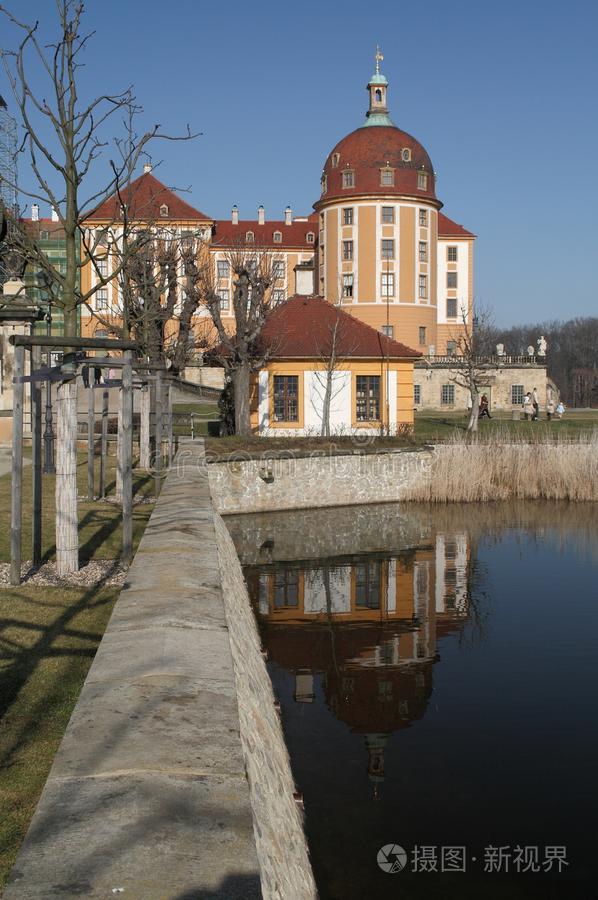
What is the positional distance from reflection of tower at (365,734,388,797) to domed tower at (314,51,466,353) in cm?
4749

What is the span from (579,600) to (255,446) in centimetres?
1111

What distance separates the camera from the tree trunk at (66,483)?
8.77 metres

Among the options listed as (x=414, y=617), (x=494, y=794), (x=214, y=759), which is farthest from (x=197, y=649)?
(x=414, y=617)

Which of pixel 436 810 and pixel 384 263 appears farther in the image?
pixel 384 263

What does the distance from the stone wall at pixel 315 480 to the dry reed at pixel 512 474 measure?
643 millimetres

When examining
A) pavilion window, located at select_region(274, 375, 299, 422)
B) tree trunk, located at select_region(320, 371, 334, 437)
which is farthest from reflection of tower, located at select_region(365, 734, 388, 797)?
pavilion window, located at select_region(274, 375, 299, 422)

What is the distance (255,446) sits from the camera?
2477 centimetres

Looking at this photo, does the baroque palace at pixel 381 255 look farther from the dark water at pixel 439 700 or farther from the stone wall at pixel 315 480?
the dark water at pixel 439 700

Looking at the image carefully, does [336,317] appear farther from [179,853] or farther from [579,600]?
[179,853]

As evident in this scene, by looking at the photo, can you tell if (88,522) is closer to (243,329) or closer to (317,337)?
(243,329)

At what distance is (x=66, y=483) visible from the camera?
8.89 m

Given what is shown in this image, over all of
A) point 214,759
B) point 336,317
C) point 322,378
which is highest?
point 336,317

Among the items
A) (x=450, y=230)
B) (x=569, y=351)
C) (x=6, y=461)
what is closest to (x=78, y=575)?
(x=6, y=461)

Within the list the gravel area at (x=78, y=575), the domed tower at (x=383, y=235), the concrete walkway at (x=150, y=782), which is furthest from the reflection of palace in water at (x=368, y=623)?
the domed tower at (x=383, y=235)
